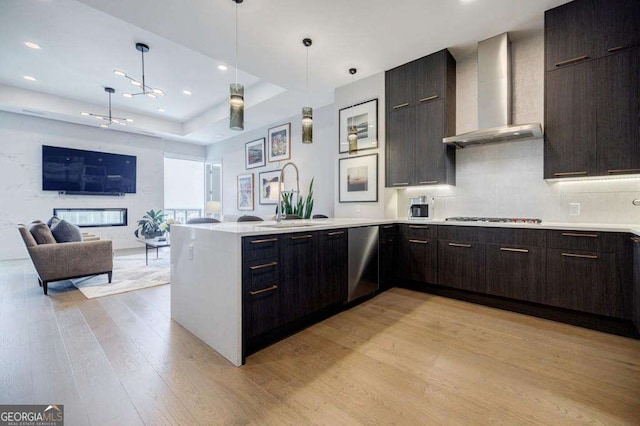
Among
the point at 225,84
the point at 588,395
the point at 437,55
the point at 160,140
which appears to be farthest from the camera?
the point at 160,140

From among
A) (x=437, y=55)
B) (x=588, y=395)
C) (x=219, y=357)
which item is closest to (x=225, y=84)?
(x=437, y=55)

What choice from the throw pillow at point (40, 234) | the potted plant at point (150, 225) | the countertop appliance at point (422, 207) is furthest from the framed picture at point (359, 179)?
the potted plant at point (150, 225)

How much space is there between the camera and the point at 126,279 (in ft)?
13.3

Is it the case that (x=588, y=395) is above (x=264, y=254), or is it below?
below

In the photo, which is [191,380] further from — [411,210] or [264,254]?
[411,210]

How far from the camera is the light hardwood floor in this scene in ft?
4.68

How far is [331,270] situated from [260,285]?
2.77 ft

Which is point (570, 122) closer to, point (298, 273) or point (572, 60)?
point (572, 60)

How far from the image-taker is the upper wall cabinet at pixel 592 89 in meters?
2.35

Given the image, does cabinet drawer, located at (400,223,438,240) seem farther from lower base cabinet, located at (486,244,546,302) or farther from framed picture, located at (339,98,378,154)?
framed picture, located at (339,98,378,154)

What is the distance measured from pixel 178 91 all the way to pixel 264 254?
485 centimetres

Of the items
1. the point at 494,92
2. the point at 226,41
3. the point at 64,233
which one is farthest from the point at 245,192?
the point at 494,92

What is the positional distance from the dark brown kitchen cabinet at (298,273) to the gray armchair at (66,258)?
3218 millimetres

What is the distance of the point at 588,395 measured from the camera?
1.56 metres
